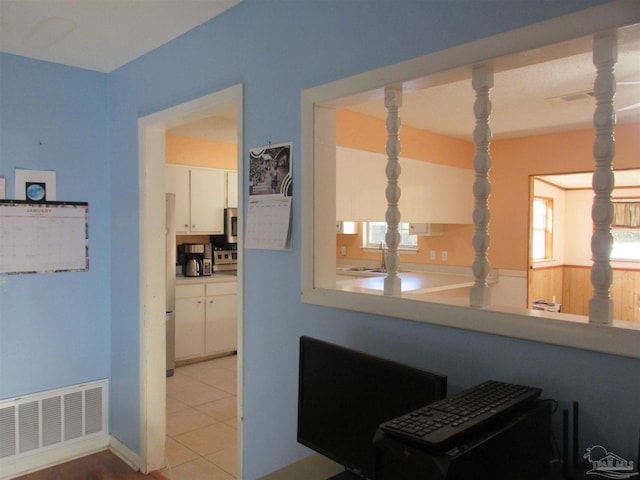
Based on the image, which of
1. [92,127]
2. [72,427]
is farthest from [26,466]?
[92,127]

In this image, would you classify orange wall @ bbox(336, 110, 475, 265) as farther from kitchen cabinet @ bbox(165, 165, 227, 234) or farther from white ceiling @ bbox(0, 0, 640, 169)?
kitchen cabinet @ bbox(165, 165, 227, 234)

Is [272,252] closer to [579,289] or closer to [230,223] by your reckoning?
[230,223]

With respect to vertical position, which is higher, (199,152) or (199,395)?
(199,152)

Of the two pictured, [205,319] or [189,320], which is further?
[205,319]

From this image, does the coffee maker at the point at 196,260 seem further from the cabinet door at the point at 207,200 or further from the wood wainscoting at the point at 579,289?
the wood wainscoting at the point at 579,289

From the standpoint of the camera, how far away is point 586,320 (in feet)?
4.06

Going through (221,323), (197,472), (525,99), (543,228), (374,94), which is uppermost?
(525,99)

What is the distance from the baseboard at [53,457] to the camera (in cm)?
293

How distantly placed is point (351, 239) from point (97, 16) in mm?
4752

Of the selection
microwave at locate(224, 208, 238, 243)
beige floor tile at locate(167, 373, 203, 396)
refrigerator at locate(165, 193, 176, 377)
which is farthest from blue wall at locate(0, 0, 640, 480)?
microwave at locate(224, 208, 238, 243)

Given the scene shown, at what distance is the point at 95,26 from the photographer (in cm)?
252

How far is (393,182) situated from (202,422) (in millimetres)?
2914

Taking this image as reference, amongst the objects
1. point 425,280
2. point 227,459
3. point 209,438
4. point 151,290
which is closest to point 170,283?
point 209,438

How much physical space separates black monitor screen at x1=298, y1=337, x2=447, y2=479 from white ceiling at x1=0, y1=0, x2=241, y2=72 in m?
1.71
